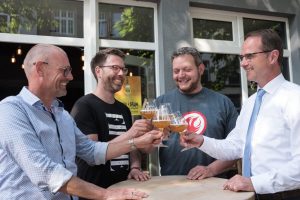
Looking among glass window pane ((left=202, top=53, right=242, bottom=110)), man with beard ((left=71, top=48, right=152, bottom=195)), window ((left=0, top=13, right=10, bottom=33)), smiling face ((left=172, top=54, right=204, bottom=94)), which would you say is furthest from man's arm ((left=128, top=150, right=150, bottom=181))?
glass window pane ((left=202, top=53, right=242, bottom=110))

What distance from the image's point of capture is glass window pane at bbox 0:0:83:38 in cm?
477

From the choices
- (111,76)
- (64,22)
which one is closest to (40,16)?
(64,22)

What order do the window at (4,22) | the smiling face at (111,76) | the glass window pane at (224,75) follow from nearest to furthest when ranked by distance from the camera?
the smiling face at (111,76) < the window at (4,22) < the glass window pane at (224,75)

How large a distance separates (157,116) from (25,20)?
10.2ft

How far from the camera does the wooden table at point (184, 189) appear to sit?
203 centimetres

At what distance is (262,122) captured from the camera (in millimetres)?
2420

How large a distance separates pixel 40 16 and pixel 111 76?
2.27 metres

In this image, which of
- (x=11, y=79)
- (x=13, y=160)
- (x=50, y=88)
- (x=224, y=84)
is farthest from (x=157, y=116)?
(x=11, y=79)

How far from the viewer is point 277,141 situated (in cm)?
231

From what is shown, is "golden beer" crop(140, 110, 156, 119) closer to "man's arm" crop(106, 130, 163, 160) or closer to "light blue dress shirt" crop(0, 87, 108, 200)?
"man's arm" crop(106, 130, 163, 160)

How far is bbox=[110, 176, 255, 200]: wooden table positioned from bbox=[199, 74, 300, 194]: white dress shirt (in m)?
0.20

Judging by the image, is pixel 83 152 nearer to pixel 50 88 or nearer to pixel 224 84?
pixel 50 88

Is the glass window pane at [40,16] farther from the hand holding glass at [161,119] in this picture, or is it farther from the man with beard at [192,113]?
the hand holding glass at [161,119]

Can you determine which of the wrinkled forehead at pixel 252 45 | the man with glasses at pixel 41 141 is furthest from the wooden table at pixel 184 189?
the wrinkled forehead at pixel 252 45
